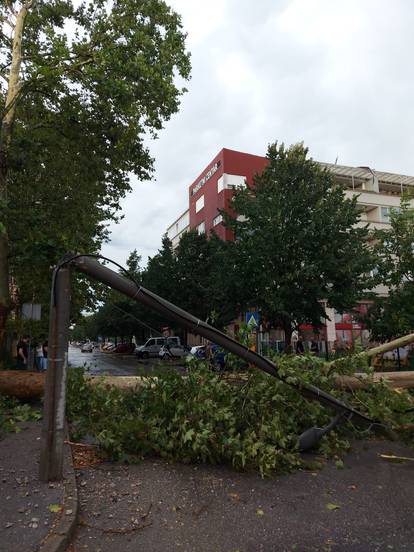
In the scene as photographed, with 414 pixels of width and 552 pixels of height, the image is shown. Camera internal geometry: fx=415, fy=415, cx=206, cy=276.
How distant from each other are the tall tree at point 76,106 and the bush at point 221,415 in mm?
7478

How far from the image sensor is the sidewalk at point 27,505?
2.92 m

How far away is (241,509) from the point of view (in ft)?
12.6

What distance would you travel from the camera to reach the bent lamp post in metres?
3.99

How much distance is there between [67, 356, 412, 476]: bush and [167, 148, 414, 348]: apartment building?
27.8 meters

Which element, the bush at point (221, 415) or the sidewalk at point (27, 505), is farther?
the bush at point (221, 415)

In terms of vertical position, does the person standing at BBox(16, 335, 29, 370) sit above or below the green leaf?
above

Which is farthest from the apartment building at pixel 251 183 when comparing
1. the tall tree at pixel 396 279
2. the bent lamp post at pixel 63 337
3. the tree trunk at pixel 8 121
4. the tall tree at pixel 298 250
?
the bent lamp post at pixel 63 337

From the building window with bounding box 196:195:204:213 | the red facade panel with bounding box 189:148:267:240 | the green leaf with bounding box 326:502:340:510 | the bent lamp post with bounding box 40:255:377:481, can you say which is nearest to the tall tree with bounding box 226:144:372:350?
the bent lamp post with bounding box 40:255:377:481

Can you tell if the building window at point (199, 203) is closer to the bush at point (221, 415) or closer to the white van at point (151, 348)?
the white van at point (151, 348)

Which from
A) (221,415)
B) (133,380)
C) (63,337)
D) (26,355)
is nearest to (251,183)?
(26,355)

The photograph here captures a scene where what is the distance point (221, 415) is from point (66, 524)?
6.99 feet

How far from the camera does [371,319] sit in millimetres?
18438

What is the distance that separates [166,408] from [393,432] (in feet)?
10.4

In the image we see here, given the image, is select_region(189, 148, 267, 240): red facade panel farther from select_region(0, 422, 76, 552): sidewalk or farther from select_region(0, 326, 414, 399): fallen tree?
select_region(0, 422, 76, 552): sidewalk
